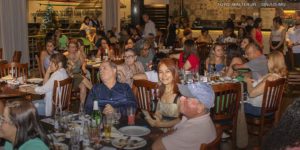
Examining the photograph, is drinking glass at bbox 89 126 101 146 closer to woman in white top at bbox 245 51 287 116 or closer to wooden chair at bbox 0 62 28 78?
woman in white top at bbox 245 51 287 116

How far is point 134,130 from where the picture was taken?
2738 mm

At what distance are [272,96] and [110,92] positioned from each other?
192cm

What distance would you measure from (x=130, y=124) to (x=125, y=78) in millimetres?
1913

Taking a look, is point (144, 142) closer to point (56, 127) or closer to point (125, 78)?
point (56, 127)

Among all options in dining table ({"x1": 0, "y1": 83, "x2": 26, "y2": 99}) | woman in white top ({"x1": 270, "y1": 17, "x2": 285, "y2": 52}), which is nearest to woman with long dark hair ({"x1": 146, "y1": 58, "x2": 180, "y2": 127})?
dining table ({"x1": 0, "y1": 83, "x2": 26, "y2": 99})

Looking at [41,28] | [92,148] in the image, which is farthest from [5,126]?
[41,28]

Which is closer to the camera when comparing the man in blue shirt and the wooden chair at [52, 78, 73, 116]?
the man in blue shirt

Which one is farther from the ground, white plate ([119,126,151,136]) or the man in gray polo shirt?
the man in gray polo shirt

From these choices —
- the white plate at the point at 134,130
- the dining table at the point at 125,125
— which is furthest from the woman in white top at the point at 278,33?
the white plate at the point at 134,130

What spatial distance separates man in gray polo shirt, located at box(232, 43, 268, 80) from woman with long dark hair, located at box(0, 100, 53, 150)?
3.88m

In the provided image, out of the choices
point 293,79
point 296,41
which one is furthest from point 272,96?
point 296,41

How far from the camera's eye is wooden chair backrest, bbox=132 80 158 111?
367 cm

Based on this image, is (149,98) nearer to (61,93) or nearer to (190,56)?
(61,93)

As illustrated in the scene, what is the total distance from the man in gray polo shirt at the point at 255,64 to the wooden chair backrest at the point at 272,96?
1.09m
